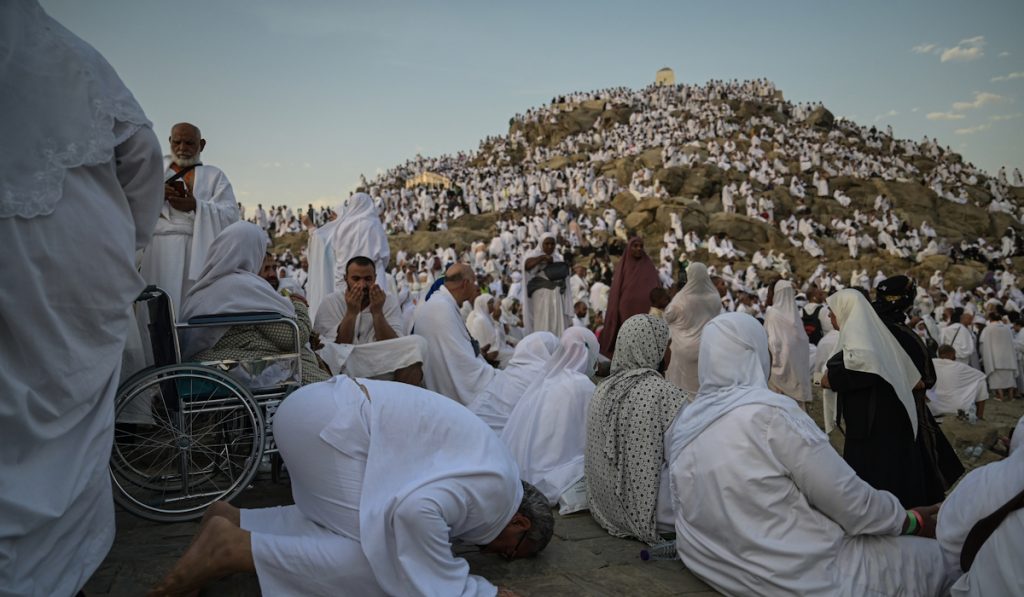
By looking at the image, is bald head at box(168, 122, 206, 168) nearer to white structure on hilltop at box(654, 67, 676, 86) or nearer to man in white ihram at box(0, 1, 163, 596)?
man in white ihram at box(0, 1, 163, 596)

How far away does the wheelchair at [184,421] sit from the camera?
2902 mm

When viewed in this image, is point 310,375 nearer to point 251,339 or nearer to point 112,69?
point 251,339

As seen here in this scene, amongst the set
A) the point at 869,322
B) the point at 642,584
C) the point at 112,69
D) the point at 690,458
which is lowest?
the point at 642,584

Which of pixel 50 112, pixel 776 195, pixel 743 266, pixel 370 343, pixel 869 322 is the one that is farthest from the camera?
pixel 776 195

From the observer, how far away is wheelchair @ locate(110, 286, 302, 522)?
9.52 feet

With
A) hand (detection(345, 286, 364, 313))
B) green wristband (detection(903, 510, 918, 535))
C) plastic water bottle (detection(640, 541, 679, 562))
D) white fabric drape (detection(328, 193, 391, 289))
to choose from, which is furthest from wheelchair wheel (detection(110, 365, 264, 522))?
white fabric drape (detection(328, 193, 391, 289))

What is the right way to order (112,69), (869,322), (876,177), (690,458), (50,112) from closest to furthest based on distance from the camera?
(50,112)
(112,69)
(690,458)
(869,322)
(876,177)

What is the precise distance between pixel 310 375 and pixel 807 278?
938 inches

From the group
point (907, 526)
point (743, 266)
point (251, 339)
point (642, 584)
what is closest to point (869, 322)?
point (907, 526)

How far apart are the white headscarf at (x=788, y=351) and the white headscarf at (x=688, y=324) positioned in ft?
4.76

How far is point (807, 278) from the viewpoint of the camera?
80.2 ft

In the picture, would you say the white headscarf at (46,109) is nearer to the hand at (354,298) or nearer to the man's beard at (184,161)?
the man's beard at (184,161)

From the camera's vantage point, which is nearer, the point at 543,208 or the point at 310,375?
the point at 310,375

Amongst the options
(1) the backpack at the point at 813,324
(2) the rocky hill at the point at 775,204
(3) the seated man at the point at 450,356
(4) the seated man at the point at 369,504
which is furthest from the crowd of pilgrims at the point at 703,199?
(4) the seated man at the point at 369,504
